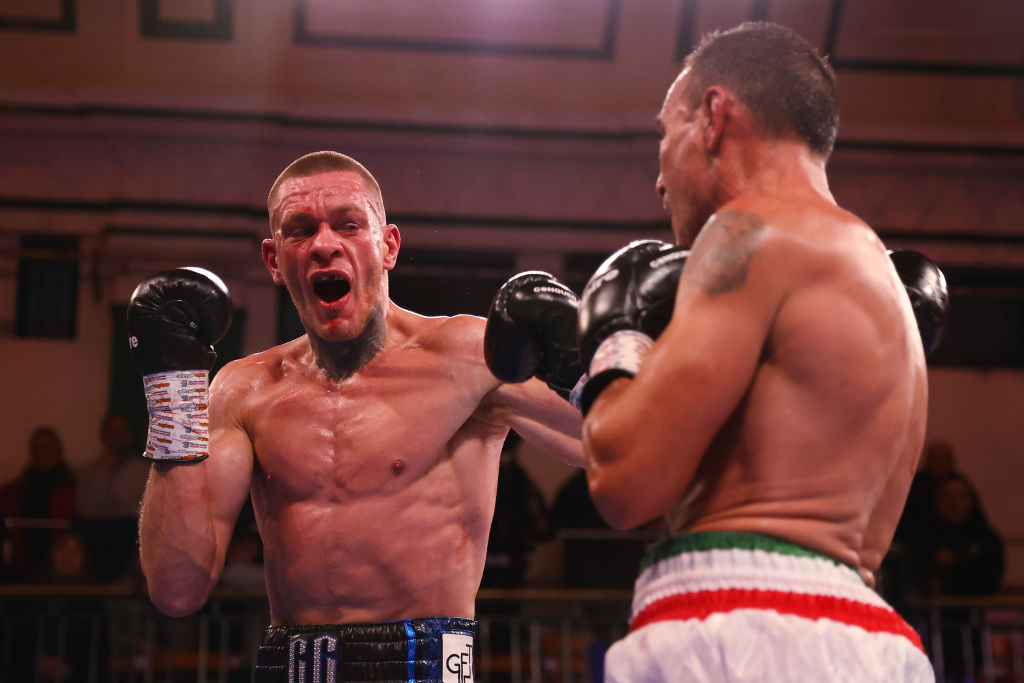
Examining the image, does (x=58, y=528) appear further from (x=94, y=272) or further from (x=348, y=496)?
(x=348, y=496)

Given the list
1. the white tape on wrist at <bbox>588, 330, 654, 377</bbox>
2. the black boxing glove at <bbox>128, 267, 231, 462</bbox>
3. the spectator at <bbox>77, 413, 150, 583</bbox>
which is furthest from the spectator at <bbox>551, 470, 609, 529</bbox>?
the white tape on wrist at <bbox>588, 330, 654, 377</bbox>

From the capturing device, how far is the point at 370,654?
2229 millimetres

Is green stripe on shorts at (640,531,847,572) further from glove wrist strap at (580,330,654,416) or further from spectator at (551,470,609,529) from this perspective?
spectator at (551,470,609,529)

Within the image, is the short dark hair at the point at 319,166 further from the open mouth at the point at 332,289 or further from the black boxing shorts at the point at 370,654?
the black boxing shorts at the point at 370,654

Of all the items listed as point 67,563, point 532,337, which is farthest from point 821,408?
point 67,563

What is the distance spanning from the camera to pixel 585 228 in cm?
713

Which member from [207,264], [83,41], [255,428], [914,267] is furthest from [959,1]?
[255,428]

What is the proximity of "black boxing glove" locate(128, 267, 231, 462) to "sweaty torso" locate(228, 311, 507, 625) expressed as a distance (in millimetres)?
192

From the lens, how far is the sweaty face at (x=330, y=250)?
2477mm

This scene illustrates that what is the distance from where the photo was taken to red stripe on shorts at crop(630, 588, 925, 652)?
4.73 ft

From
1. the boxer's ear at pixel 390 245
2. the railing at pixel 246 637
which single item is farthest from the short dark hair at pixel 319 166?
the railing at pixel 246 637

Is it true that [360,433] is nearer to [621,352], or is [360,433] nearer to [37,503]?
[621,352]

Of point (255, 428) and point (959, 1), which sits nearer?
point (255, 428)

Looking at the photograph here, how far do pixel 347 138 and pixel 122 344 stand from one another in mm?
1833
